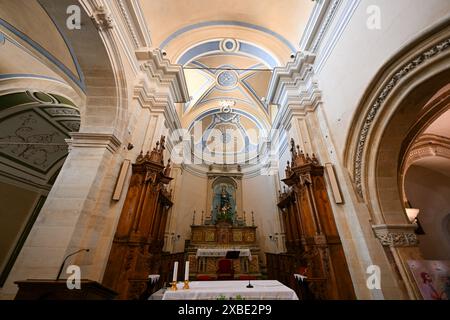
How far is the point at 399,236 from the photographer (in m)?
3.07

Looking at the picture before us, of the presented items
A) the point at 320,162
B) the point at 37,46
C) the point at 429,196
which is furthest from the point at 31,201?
the point at 429,196

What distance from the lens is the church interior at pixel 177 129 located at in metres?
2.88

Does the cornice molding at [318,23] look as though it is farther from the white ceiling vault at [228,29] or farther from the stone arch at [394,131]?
the stone arch at [394,131]

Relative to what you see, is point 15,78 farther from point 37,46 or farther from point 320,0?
point 320,0

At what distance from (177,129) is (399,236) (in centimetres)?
777

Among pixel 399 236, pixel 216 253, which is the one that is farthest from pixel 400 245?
pixel 216 253

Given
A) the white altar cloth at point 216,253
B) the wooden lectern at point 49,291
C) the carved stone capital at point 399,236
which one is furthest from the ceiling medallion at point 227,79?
the wooden lectern at point 49,291

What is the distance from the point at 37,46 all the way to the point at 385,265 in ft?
28.6

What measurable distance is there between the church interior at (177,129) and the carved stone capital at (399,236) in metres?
0.02

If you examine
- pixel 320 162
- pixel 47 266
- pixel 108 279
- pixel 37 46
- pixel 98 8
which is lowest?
pixel 108 279

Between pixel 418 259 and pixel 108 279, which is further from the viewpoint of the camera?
pixel 108 279

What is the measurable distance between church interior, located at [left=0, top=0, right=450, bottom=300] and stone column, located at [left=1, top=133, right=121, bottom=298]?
0.08ft

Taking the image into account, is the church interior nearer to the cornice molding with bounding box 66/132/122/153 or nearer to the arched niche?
the cornice molding with bounding box 66/132/122/153

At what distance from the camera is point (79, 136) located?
12.2 ft
